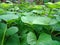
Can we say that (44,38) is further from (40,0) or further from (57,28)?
(40,0)

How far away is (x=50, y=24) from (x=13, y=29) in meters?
0.13

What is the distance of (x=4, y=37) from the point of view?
56 cm

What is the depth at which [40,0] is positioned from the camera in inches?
118

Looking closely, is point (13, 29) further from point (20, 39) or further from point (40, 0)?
point (40, 0)

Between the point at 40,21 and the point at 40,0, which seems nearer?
the point at 40,21

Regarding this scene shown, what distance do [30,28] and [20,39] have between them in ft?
0.19

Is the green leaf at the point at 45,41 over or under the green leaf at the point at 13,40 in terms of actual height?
over

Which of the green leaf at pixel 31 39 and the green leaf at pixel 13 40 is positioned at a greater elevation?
the green leaf at pixel 31 39

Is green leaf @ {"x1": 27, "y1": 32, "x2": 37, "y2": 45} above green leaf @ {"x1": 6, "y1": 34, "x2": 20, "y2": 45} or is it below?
above

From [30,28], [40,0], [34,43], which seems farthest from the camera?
[40,0]

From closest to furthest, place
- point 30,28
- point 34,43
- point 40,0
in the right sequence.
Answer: point 34,43
point 30,28
point 40,0

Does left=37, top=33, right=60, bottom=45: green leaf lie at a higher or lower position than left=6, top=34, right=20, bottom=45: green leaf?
higher

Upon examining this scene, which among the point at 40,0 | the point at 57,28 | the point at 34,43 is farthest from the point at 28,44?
the point at 40,0

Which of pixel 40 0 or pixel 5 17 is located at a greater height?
pixel 5 17
